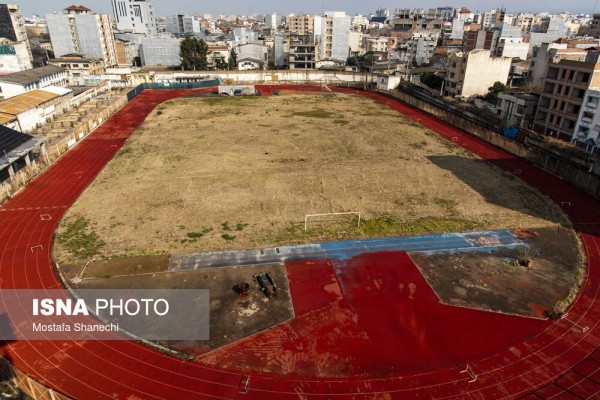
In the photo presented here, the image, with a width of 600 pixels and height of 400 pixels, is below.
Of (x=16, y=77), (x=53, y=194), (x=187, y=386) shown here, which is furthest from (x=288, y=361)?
(x=16, y=77)

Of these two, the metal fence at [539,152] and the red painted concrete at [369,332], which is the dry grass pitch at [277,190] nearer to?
the metal fence at [539,152]

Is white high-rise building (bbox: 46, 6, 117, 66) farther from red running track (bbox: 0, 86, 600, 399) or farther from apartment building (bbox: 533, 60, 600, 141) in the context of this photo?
apartment building (bbox: 533, 60, 600, 141)

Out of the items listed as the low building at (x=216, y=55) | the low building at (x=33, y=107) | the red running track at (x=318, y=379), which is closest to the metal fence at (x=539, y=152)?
the red running track at (x=318, y=379)

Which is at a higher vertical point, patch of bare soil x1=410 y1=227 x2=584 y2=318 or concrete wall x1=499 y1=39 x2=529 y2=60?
concrete wall x1=499 y1=39 x2=529 y2=60

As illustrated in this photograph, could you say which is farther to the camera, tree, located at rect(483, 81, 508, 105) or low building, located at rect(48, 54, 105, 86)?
low building, located at rect(48, 54, 105, 86)

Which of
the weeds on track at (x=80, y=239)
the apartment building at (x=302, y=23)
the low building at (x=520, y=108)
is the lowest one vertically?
the weeds on track at (x=80, y=239)

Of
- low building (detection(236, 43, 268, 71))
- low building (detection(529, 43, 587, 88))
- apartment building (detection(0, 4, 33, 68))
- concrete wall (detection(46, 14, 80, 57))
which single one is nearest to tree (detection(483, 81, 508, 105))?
low building (detection(529, 43, 587, 88))
